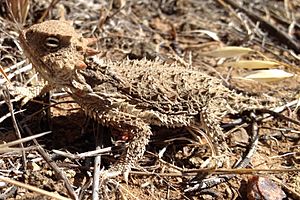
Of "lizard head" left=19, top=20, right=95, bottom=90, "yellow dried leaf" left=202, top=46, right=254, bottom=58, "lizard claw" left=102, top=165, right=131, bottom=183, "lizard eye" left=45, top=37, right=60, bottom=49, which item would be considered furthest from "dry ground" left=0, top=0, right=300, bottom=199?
"lizard eye" left=45, top=37, right=60, bottom=49

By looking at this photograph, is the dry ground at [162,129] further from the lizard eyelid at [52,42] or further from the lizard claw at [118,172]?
the lizard eyelid at [52,42]

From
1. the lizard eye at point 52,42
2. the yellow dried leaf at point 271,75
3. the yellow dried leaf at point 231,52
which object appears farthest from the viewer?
the yellow dried leaf at point 231,52

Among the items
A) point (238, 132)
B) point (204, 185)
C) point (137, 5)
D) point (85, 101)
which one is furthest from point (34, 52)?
point (137, 5)

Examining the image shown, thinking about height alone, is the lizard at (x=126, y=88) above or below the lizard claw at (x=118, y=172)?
above

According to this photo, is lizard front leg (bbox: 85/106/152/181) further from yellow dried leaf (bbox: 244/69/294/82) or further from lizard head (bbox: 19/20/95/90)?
yellow dried leaf (bbox: 244/69/294/82)

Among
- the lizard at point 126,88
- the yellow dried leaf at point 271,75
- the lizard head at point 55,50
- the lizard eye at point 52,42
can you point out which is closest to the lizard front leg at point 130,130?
the lizard at point 126,88

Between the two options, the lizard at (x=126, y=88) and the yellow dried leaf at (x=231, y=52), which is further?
the yellow dried leaf at (x=231, y=52)

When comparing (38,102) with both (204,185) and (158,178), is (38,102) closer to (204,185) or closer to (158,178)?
(158,178)
